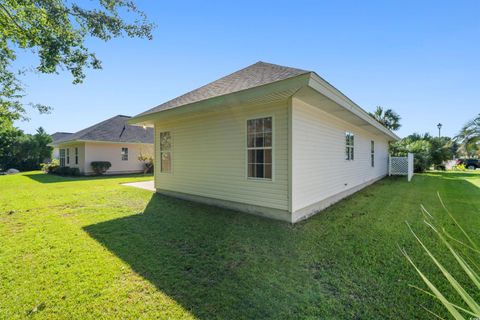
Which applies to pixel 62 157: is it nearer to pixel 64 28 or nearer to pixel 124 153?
pixel 124 153

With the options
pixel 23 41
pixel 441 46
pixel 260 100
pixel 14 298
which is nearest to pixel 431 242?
pixel 260 100

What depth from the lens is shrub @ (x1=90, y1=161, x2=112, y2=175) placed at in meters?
15.5

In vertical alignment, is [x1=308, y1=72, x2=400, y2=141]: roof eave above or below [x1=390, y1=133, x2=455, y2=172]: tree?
above

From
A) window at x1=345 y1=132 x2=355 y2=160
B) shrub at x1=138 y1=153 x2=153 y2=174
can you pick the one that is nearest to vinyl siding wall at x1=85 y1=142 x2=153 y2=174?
shrub at x1=138 y1=153 x2=153 y2=174

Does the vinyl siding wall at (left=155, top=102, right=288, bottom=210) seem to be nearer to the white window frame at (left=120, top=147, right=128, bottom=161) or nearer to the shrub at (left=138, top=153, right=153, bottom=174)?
the shrub at (left=138, top=153, right=153, bottom=174)

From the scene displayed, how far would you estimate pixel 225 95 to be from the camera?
503cm

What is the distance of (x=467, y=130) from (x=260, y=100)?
767 inches

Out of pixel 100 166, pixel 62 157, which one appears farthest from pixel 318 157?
pixel 62 157

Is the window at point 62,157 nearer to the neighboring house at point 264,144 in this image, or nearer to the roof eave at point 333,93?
the neighboring house at point 264,144

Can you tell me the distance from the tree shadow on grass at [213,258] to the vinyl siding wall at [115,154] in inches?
514

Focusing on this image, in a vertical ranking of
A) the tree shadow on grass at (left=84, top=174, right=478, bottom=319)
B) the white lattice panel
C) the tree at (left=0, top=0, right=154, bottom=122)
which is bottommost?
the tree shadow on grass at (left=84, top=174, right=478, bottom=319)

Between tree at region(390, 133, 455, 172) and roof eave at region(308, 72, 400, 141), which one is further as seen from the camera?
tree at region(390, 133, 455, 172)

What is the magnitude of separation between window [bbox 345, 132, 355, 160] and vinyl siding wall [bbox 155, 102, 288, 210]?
173 inches

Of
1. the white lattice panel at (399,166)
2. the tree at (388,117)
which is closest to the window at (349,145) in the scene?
the white lattice panel at (399,166)
